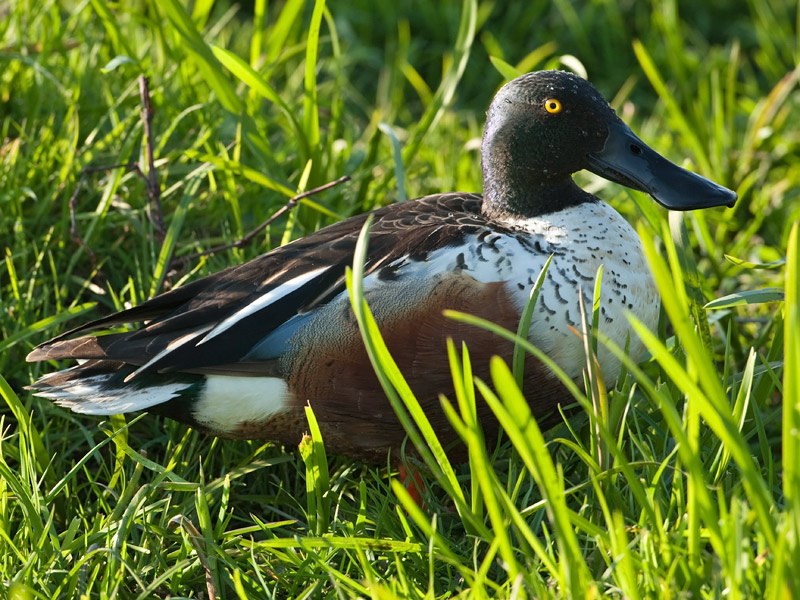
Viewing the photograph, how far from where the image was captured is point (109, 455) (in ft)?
7.38

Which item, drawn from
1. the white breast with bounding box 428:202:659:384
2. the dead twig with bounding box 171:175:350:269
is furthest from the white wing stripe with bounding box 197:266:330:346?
the dead twig with bounding box 171:175:350:269

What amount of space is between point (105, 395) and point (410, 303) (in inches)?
27.0

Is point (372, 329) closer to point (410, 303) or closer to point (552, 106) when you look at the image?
point (410, 303)

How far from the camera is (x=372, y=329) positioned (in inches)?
59.2

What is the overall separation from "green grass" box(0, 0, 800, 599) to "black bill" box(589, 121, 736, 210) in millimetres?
82

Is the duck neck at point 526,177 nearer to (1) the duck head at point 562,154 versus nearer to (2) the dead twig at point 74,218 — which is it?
(1) the duck head at point 562,154

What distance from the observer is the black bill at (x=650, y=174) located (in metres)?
2.08

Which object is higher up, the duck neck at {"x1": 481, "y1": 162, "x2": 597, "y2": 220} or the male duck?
the duck neck at {"x1": 481, "y1": 162, "x2": 597, "y2": 220}

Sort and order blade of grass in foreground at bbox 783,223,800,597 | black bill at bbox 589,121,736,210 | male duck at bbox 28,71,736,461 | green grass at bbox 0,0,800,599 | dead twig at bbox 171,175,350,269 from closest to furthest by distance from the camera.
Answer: blade of grass in foreground at bbox 783,223,800,597 < green grass at bbox 0,0,800,599 < male duck at bbox 28,71,736,461 < black bill at bbox 589,121,736,210 < dead twig at bbox 171,175,350,269

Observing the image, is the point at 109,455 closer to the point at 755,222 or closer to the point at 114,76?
the point at 114,76

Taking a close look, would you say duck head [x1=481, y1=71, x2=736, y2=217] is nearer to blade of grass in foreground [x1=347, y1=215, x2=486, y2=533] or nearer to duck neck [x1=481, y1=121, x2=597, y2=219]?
duck neck [x1=481, y1=121, x2=597, y2=219]

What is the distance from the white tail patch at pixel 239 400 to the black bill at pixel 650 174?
0.85 m

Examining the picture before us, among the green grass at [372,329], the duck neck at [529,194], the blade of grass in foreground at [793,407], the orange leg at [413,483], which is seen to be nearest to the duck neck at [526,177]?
the duck neck at [529,194]

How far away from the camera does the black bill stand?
6.82 feet
